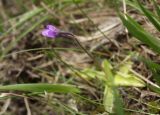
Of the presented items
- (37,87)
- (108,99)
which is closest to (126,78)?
(108,99)

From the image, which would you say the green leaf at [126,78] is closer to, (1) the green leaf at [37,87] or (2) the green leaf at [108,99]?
(2) the green leaf at [108,99]

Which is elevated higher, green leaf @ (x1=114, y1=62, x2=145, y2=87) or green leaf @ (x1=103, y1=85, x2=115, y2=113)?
green leaf @ (x1=114, y1=62, x2=145, y2=87)

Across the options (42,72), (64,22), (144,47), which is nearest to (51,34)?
(144,47)

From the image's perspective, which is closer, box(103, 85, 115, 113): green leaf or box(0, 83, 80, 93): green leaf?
box(0, 83, 80, 93): green leaf

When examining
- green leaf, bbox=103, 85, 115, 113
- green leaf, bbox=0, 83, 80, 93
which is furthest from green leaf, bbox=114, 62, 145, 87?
green leaf, bbox=0, 83, 80, 93

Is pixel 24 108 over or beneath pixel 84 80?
beneath

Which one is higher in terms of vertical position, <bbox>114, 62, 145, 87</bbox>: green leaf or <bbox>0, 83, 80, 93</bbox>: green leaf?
<bbox>114, 62, 145, 87</bbox>: green leaf

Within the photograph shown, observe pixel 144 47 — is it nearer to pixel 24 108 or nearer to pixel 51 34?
pixel 51 34

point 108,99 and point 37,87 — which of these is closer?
point 37,87

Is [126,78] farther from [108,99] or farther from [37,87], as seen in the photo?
[37,87]

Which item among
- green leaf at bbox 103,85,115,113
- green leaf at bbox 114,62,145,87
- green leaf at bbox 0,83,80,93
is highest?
green leaf at bbox 114,62,145,87

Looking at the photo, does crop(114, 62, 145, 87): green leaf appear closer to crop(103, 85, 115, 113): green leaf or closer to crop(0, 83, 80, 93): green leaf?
crop(103, 85, 115, 113): green leaf
